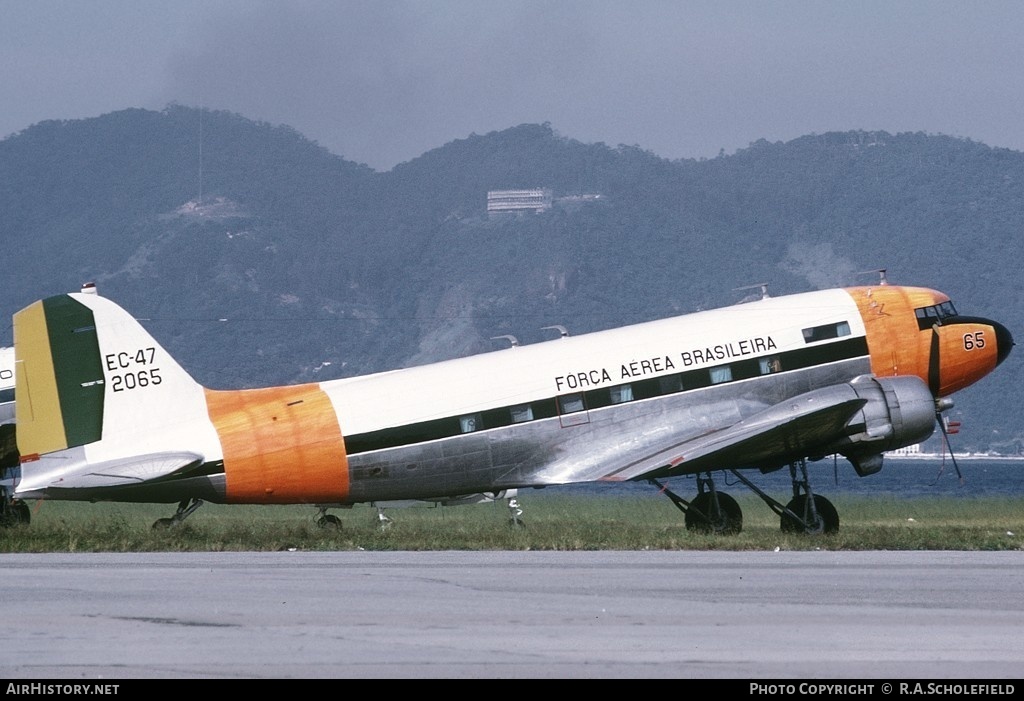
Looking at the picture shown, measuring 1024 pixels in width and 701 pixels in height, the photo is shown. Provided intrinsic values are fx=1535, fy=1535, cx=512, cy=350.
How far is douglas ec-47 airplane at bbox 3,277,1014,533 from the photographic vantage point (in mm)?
28312

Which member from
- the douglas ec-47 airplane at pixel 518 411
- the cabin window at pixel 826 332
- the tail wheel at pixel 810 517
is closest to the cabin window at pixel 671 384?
the douglas ec-47 airplane at pixel 518 411

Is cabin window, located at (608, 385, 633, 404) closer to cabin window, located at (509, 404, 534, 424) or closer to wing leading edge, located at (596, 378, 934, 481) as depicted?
wing leading edge, located at (596, 378, 934, 481)

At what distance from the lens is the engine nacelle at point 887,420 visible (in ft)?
98.6

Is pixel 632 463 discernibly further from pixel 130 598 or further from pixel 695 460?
pixel 130 598

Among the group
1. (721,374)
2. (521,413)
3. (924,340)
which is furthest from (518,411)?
(924,340)

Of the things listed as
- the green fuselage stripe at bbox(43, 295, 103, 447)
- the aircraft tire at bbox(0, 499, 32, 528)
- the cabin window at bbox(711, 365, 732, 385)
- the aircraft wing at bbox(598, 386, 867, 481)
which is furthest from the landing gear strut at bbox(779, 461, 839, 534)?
the aircraft tire at bbox(0, 499, 32, 528)

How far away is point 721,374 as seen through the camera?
3131 centimetres

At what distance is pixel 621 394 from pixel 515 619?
15004mm

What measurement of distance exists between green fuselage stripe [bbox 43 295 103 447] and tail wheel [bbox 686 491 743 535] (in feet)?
39.2

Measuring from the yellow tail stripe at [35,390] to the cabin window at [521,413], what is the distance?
27.8ft

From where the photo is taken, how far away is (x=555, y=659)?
44.3 ft

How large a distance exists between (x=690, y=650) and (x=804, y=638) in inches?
56.2

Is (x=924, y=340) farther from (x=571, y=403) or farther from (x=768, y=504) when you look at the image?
(x=571, y=403)
